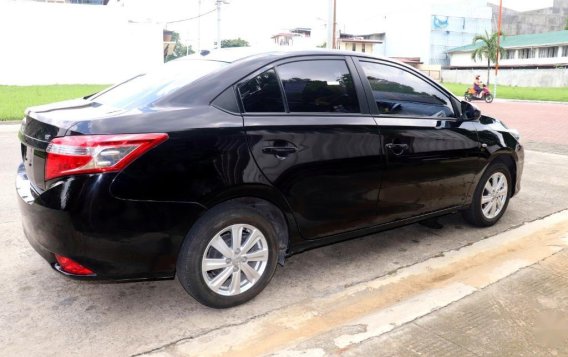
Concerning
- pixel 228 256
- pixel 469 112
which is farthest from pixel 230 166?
pixel 469 112

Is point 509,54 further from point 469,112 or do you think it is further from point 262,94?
point 262,94

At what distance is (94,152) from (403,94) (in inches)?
94.1

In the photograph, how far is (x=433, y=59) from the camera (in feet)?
242

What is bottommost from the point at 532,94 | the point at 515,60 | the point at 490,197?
the point at 490,197

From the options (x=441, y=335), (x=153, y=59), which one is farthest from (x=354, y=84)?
(x=153, y=59)

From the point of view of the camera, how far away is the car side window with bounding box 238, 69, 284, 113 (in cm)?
315

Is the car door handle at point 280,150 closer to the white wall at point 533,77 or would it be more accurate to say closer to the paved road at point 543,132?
the paved road at point 543,132

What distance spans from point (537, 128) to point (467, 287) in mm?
11959

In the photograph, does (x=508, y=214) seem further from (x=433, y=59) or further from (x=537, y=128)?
(x=433, y=59)

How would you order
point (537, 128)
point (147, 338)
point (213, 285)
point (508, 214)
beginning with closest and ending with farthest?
point (147, 338) → point (213, 285) → point (508, 214) → point (537, 128)

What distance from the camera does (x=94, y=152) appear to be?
2639 mm

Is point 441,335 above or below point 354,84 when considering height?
below

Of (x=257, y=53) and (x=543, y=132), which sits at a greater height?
(x=257, y=53)

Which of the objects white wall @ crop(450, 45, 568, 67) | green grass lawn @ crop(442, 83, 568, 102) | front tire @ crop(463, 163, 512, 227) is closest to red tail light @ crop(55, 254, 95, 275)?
front tire @ crop(463, 163, 512, 227)
